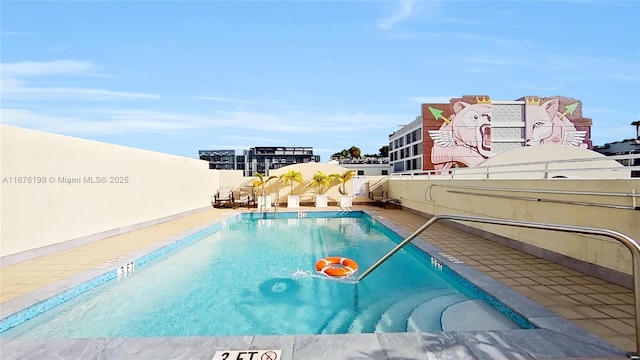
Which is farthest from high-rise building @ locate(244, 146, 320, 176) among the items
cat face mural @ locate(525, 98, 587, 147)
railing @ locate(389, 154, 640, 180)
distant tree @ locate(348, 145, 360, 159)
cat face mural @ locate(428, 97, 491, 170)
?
railing @ locate(389, 154, 640, 180)

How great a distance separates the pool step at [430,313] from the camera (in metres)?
3.86

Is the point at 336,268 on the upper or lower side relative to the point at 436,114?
lower

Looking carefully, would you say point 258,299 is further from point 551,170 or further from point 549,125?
point 549,125

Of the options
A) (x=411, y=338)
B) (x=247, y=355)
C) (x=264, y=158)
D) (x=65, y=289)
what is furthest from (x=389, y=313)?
(x=264, y=158)

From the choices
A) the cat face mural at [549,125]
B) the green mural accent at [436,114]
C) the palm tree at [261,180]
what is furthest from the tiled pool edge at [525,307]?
the cat face mural at [549,125]

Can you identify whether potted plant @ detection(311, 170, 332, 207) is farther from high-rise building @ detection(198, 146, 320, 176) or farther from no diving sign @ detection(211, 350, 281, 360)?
high-rise building @ detection(198, 146, 320, 176)

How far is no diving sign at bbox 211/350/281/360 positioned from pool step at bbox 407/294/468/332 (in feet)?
6.14

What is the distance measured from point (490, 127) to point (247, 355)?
151 ft

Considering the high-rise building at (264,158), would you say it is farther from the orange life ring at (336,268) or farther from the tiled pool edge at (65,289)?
the orange life ring at (336,268)

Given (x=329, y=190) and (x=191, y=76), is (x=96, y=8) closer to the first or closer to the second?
(x=191, y=76)

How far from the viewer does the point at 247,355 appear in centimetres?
270

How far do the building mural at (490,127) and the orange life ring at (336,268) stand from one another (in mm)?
37070

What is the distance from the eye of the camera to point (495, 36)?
8641mm

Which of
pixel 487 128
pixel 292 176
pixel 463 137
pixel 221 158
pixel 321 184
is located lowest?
pixel 321 184
